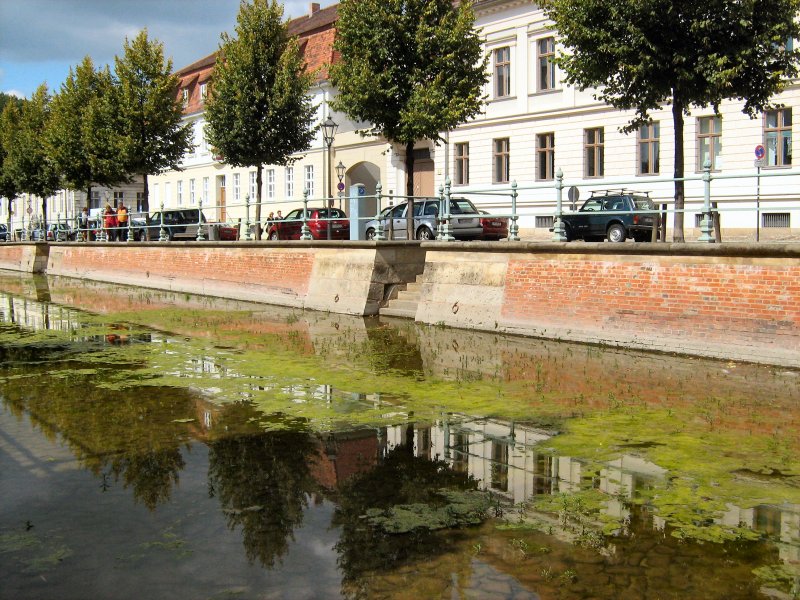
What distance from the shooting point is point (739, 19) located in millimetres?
16281

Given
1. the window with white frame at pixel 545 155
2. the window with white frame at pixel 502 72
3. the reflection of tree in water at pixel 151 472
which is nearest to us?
the reflection of tree in water at pixel 151 472

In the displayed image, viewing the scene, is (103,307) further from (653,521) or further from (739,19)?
(653,521)

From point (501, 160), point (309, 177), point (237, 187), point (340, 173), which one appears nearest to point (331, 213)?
point (501, 160)

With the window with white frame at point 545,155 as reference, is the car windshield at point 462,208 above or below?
below

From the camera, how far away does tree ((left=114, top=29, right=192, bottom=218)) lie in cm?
3344

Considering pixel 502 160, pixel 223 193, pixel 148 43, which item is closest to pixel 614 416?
pixel 502 160

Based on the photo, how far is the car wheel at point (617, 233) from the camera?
22391 millimetres

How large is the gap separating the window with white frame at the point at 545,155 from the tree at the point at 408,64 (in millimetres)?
12132

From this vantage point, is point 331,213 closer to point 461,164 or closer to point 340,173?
point 461,164

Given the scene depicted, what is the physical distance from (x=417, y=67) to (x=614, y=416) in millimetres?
14981

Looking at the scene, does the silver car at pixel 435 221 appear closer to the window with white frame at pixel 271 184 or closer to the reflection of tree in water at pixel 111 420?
the reflection of tree in water at pixel 111 420

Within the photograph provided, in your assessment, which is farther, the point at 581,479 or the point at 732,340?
the point at 732,340

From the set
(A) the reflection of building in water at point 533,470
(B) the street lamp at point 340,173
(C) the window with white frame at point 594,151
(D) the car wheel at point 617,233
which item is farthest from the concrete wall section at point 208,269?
(C) the window with white frame at point 594,151

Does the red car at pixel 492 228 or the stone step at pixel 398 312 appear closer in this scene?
the stone step at pixel 398 312
